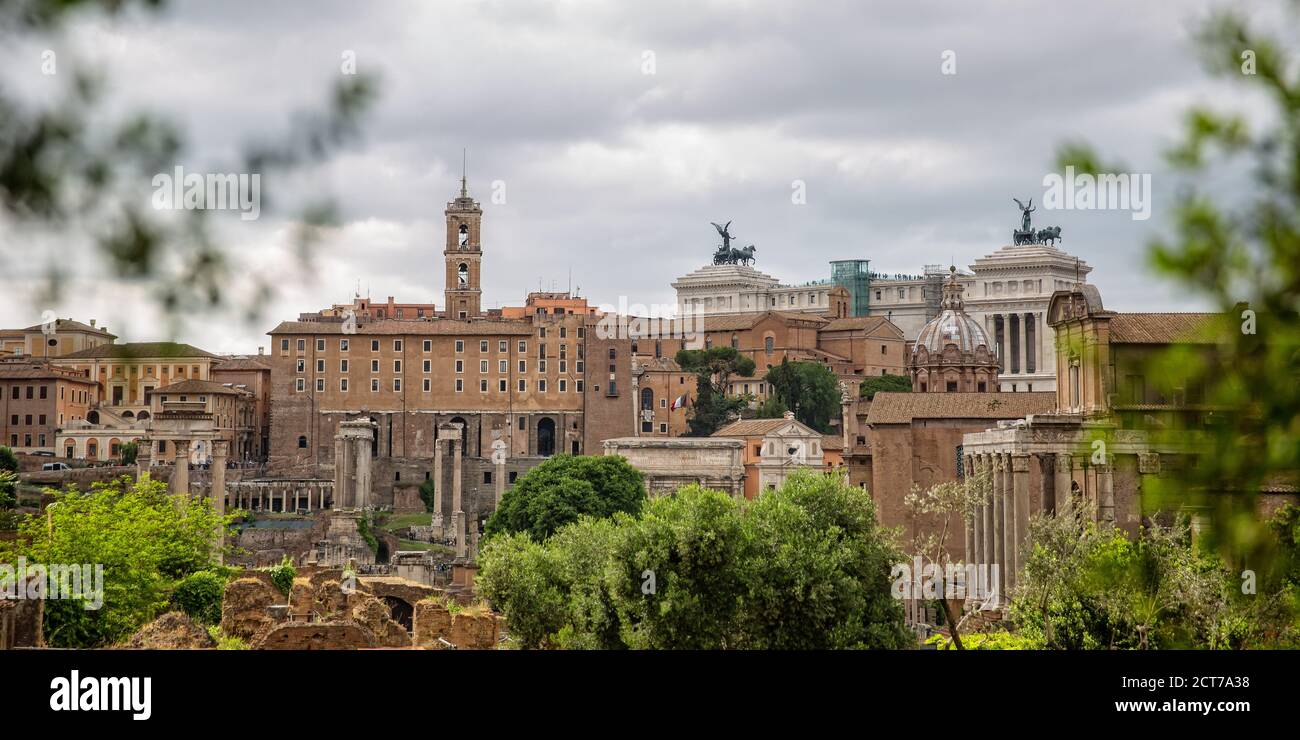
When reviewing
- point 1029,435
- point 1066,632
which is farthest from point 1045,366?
point 1066,632

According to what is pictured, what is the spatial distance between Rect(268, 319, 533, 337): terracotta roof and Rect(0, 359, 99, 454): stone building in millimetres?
11114

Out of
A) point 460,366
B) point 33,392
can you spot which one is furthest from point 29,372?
point 460,366

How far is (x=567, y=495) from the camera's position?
63.9m

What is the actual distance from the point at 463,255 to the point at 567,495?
1440 inches

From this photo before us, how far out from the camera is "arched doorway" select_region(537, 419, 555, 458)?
88375mm

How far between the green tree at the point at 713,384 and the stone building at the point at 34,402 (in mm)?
32346

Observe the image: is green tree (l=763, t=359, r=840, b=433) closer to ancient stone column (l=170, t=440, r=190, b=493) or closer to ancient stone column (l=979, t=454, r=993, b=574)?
ancient stone column (l=170, t=440, r=190, b=493)

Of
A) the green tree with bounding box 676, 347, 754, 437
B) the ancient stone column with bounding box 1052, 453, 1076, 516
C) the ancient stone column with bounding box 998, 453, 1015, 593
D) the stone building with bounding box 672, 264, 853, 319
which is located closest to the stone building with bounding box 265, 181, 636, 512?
the green tree with bounding box 676, 347, 754, 437

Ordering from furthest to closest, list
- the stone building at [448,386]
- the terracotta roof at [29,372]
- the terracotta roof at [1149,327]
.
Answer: the stone building at [448,386] < the terracotta roof at [29,372] < the terracotta roof at [1149,327]

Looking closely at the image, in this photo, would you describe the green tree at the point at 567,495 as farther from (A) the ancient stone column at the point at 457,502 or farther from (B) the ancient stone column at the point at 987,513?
(B) the ancient stone column at the point at 987,513

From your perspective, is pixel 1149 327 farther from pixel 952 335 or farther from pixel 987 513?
pixel 952 335

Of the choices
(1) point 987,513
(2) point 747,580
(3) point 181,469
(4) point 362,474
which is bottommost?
(2) point 747,580

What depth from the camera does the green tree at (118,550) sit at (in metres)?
28.6

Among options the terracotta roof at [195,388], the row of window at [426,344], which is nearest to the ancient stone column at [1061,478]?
the row of window at [426,344]
